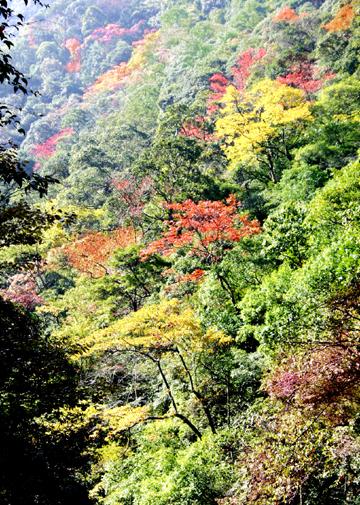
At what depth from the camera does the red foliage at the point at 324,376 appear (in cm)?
587

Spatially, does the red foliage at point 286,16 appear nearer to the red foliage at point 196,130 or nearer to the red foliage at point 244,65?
the red foliage at point 244,65

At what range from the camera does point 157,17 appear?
77.6m

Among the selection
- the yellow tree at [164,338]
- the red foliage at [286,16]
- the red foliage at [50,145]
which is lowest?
the yellow tree at [164,338]

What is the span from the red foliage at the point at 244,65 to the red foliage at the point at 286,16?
394cm

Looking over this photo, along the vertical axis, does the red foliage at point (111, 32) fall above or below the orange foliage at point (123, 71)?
above

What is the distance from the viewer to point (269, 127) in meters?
23.3

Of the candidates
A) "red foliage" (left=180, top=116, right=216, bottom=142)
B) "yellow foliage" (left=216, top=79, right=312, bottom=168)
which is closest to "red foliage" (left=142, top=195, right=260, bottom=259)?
"yellow foliage" (left=216, top=79, right=312, bottom=168)

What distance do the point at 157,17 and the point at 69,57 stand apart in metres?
18.8

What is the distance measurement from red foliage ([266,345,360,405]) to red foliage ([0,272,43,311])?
1849 centimetres

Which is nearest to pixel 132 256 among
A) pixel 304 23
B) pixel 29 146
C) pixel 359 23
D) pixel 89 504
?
pixel 89 504

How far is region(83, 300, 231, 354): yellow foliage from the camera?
36.4 feet

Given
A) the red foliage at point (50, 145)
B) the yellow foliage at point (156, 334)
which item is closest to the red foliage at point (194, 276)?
the yellow foliage at point (156, 334)

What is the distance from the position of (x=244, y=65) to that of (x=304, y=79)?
10.9 metres

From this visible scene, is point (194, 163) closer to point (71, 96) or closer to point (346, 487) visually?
point (346, 487)
